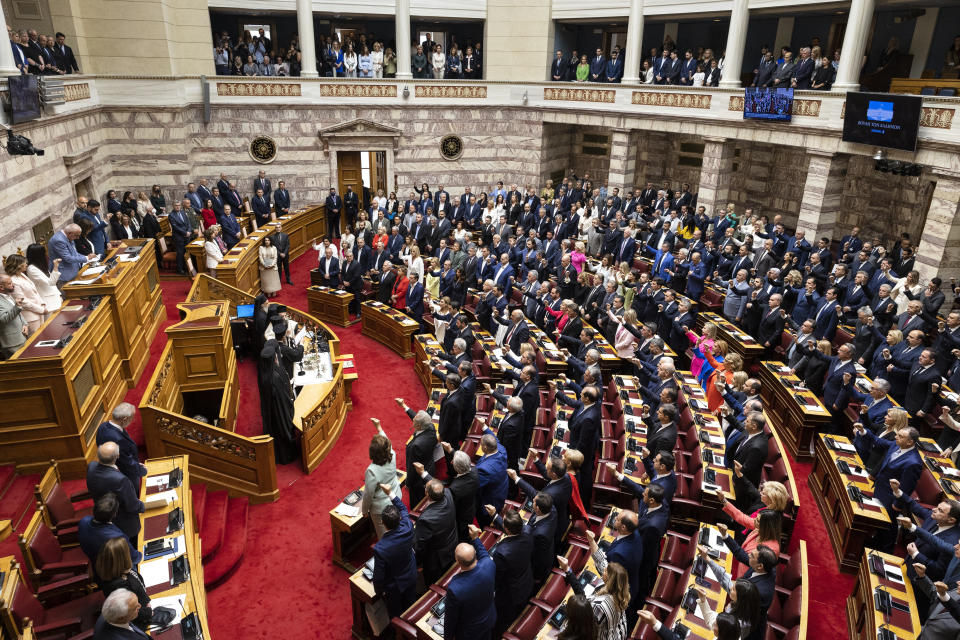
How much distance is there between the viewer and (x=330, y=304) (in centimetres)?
1485

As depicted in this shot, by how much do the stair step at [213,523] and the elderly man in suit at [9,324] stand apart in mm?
2869

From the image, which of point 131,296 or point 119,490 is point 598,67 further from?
point 119,490

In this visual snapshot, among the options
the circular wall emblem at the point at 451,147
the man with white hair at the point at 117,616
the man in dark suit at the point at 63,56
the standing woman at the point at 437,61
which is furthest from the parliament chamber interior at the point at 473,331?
the man in dark suit at the point at 63,56

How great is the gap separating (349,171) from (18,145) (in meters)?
12.4

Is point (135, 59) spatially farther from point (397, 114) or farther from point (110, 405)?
point (110, 405)

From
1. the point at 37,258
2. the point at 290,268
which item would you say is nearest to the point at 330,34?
the point at 290,268

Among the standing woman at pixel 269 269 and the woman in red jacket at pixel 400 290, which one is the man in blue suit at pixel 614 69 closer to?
the woman in red jacket at pixel 400 290

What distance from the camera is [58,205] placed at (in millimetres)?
13688

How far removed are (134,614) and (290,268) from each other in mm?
15010

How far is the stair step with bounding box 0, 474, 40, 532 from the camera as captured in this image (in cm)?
648

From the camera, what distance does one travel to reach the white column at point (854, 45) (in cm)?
1526

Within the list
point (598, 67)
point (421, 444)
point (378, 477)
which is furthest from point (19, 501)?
point (598, 67)

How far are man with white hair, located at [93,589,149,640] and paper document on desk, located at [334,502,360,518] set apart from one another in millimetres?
3023

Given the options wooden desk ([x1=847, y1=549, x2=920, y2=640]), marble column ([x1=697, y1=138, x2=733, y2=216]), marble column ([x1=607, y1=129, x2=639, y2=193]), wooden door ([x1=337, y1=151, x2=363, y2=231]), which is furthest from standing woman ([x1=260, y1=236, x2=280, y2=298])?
wooden desk ([x1=847, y1=549, x2=920, y2=640])
